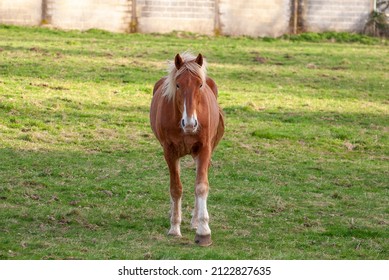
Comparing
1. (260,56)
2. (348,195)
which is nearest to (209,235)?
(348,195)

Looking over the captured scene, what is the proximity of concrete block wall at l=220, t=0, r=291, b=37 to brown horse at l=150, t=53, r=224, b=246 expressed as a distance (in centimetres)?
1824

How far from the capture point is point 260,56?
928 inches

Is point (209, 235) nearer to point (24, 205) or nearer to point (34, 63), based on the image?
point (24, 205)

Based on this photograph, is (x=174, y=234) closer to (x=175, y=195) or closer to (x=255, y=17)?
(x=175, y=195)

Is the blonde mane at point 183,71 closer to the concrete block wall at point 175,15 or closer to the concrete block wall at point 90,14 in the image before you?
the concrete block wall at point 90,14

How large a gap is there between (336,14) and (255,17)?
2.73 m

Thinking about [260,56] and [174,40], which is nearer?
[260,56]

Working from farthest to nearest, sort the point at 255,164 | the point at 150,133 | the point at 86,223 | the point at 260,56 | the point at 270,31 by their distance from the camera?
the point at 270,31
the point at 260,56
the point at 150,133
the point at 255,164
the point at 86,223

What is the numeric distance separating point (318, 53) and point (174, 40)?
4.00 metres

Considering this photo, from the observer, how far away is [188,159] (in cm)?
1372

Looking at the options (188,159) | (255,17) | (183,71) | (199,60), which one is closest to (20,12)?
(255,17)

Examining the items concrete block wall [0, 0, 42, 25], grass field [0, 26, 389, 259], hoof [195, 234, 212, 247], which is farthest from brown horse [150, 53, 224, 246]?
concrete block wall [0, 0, 42, 25]

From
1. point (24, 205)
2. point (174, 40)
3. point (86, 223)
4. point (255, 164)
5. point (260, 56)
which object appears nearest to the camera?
point (86, 223)

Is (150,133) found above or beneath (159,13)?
beneath
